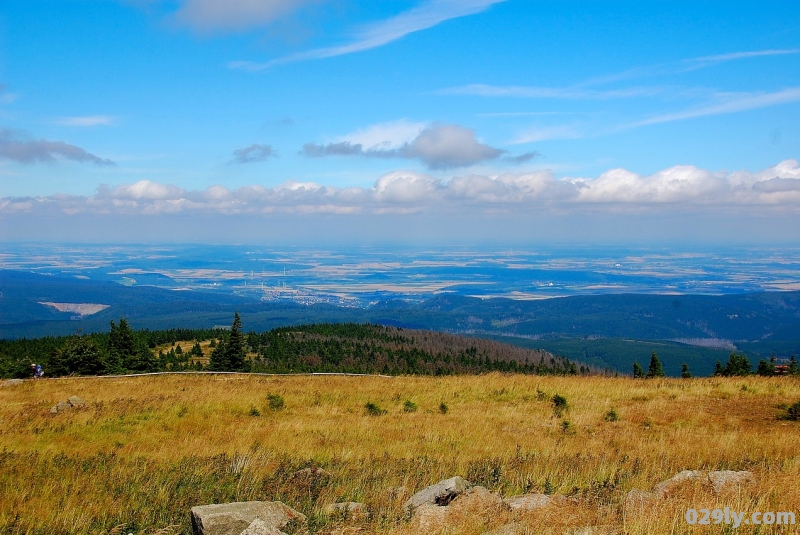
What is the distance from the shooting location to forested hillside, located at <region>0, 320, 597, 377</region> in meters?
33.4

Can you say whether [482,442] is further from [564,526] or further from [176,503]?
[176,503]

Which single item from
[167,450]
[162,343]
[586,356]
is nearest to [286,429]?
[167,450]

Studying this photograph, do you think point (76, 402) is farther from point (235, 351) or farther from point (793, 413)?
point (793, 413)

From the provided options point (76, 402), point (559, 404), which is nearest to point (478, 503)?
point (559, 404)

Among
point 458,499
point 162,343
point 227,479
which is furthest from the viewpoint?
point 162,343

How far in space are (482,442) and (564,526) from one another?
694 cm

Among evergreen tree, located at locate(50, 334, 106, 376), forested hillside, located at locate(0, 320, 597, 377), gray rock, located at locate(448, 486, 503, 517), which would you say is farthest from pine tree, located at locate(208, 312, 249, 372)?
gray rock, located at locate(448, 486, 503, 517)

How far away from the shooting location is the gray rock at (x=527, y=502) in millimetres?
7392

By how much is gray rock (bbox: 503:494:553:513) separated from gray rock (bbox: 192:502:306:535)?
3.14 meters

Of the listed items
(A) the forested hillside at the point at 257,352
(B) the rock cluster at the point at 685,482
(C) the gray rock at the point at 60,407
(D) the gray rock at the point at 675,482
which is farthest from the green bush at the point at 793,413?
(A) the forested hillside at the point at 257,352

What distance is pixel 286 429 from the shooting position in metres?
15.1

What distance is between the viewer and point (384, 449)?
1258cm

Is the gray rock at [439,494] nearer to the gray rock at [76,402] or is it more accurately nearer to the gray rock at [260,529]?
the gray rock at [260,529]

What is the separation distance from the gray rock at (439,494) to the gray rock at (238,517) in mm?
1848
